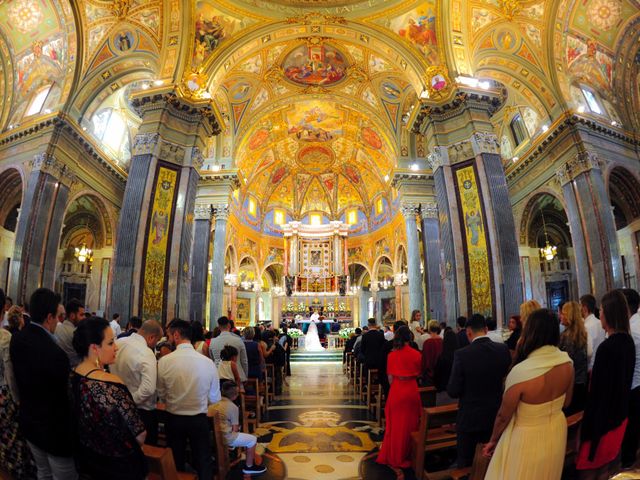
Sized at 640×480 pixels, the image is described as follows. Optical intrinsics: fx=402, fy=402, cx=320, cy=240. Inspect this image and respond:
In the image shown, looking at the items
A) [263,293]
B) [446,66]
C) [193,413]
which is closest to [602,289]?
[446,66]

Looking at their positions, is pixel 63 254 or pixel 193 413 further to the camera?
pixel 63 254

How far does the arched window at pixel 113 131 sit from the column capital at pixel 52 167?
2761 millimetres

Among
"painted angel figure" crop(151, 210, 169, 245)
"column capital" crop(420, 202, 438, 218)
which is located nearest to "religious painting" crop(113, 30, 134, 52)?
"painted angel figure" crop(151, 210, 169, 245)

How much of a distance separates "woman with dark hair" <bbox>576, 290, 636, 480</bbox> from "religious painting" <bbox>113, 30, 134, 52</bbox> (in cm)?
1622

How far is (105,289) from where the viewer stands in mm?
18953

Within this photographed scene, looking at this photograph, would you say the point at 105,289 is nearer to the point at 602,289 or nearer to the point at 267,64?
the point at 267,64

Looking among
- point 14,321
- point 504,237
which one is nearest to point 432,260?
point 504,237

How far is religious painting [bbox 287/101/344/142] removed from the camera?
74.8 feet

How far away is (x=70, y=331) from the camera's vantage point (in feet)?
14.3

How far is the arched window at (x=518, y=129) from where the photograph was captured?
18031 mm

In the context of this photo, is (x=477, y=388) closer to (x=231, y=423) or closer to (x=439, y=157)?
(x=231, y=423)

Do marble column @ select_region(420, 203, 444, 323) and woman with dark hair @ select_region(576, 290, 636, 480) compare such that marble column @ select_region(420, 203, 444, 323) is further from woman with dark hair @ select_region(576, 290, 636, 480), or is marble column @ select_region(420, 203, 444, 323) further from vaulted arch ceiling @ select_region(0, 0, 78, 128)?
vaulted arch ceiling @ select_region(0, 0, 78, 128)

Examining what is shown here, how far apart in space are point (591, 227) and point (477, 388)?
40.5 feet

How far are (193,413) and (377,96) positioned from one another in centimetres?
1837
